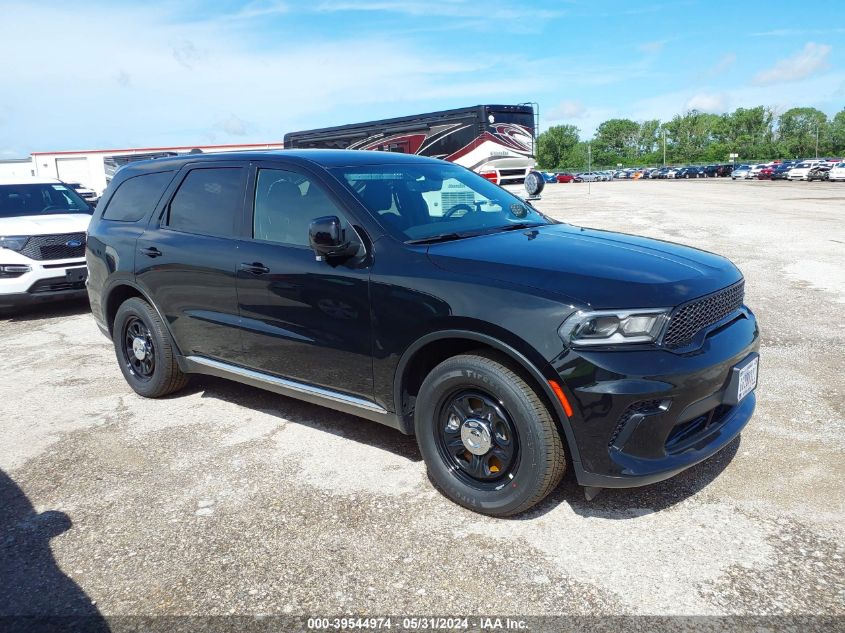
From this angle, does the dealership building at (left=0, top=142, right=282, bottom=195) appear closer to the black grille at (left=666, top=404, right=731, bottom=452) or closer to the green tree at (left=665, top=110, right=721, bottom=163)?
the black grille at (left=666, top=404, right=731, bottom=452)

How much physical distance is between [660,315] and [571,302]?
0.39 m

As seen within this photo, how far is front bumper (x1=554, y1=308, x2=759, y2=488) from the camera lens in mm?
2844

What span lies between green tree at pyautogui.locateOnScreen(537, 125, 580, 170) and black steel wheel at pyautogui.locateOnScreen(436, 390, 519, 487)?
13573 centimetres

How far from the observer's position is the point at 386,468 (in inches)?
154

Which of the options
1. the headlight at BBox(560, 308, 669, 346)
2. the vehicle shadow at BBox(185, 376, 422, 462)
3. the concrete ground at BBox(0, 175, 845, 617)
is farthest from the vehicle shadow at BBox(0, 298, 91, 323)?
the headlight at BBox(560, 308, 669, 346)

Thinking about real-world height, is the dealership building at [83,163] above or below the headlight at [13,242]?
above

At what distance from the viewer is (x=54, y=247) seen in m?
A: 8.58

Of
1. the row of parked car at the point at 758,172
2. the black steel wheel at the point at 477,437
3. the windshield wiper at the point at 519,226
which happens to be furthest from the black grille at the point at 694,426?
the row of parked car at the point at 758,172

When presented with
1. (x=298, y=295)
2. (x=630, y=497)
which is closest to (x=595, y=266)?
(x=630, y=497)

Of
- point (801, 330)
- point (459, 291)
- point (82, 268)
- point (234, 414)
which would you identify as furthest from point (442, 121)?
point (459, 291)

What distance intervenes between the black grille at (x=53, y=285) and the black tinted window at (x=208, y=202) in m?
4.53

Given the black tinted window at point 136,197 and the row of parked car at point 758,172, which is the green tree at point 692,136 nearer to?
the row of parked car at point 758,172

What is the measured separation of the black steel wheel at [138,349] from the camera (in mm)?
5203

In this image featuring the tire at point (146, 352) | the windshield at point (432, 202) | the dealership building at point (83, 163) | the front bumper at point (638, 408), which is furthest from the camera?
the dealership building at point (83, 163)
